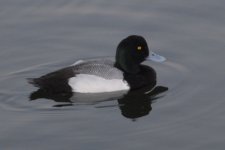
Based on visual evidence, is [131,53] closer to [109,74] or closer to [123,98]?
[109,74]

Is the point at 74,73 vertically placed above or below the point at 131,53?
below

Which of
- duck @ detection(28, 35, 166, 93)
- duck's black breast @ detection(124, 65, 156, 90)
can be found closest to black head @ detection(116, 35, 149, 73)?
duck @ detection(28, 35, 166, 93)

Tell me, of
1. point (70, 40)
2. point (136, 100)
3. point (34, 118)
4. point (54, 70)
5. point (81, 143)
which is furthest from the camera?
point (70, 40)

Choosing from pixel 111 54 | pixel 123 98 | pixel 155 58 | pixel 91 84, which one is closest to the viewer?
pixel 123 98

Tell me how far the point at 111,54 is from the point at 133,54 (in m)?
0.63

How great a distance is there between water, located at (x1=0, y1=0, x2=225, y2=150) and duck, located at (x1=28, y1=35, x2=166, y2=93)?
0.26m

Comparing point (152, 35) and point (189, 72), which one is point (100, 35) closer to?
point (152, 35)

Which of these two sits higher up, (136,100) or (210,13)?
(210,13)

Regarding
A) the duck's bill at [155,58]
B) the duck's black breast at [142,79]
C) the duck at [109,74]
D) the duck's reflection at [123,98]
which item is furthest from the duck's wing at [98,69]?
the duck's bill at [155,58]

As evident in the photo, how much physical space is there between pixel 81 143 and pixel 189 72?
2.53 m

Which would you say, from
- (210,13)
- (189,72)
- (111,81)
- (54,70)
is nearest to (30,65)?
(54,70)

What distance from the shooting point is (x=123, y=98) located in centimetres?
1012

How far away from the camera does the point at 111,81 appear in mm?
10281

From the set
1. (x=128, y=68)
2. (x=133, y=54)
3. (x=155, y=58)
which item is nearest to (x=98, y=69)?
(x=128, y=68)
